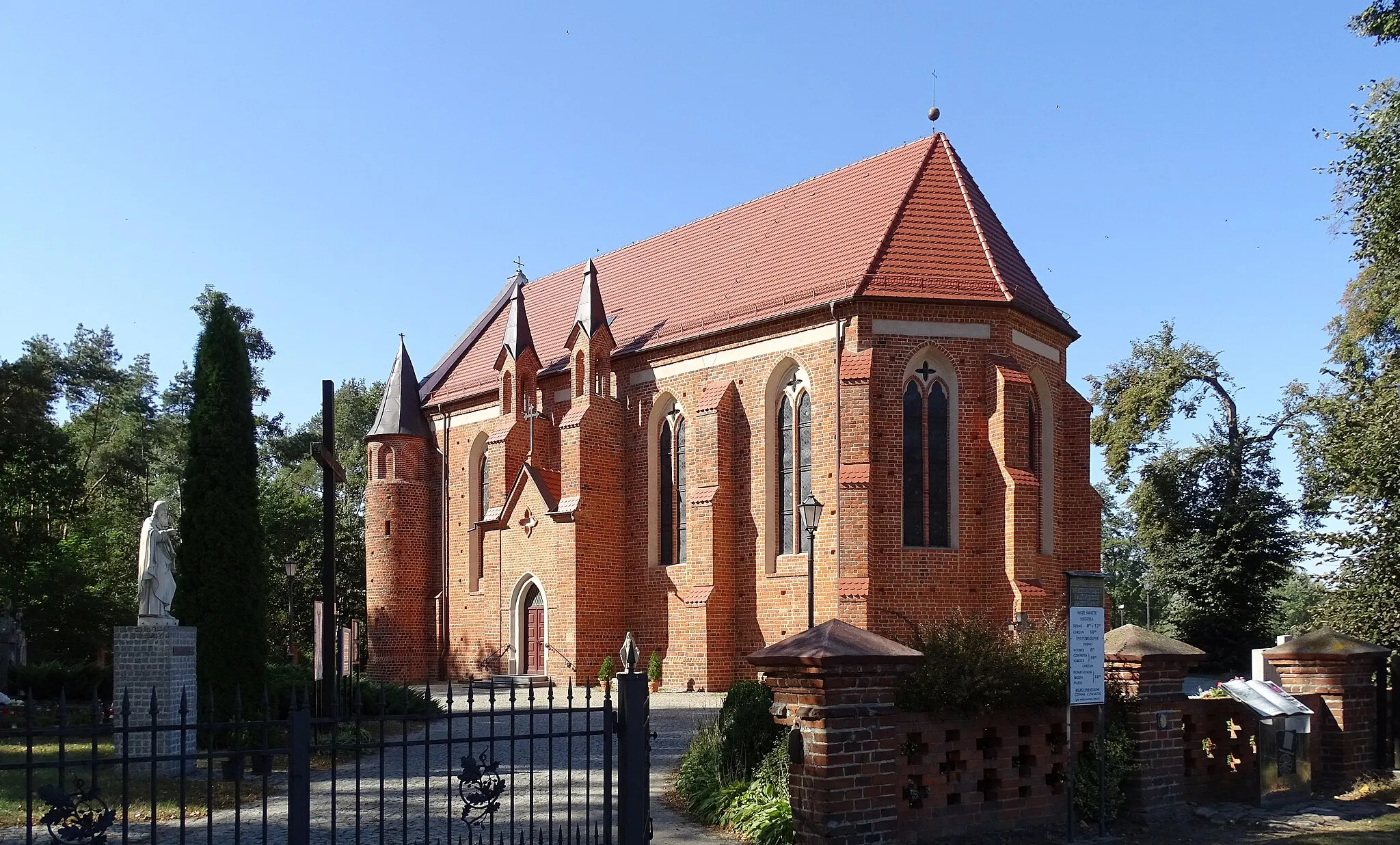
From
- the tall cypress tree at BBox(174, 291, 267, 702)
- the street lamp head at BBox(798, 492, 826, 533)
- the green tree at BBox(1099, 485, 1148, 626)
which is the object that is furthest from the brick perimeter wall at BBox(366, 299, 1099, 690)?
the green tree at BBox(1099, 485, 1148, 626)

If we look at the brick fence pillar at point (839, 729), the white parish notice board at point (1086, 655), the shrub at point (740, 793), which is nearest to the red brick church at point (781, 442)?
the shrub at point (740, 793)

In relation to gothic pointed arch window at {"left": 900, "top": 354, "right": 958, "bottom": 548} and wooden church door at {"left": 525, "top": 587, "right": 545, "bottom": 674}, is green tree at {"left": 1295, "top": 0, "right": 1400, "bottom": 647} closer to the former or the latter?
gothic pointed arch window at {"left": 900, "top": 354, "right": 958, "bottom": 548}

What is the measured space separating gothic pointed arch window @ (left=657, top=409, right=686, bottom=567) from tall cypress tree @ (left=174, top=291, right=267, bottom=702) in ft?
35.8

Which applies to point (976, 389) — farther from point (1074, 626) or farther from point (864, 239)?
point (1074, 626)

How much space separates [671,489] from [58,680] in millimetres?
13936

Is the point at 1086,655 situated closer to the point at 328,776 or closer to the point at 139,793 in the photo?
the point at 328,776

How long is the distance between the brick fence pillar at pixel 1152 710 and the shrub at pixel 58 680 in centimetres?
2072

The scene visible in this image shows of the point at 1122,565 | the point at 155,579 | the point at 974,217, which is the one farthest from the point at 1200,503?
the point at 1122,565

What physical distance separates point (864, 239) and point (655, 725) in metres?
11.2

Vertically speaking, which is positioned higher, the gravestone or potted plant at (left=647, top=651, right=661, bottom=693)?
the gravestone

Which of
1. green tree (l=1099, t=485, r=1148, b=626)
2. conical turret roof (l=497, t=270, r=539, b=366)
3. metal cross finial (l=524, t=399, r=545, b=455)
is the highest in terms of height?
conical turret roof (l=497, t=270, r=539, b=366)

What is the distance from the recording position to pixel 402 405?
3222 cm

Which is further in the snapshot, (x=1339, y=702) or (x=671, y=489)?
(x=671, y=489)

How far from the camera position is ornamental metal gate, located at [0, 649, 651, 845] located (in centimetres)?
602
